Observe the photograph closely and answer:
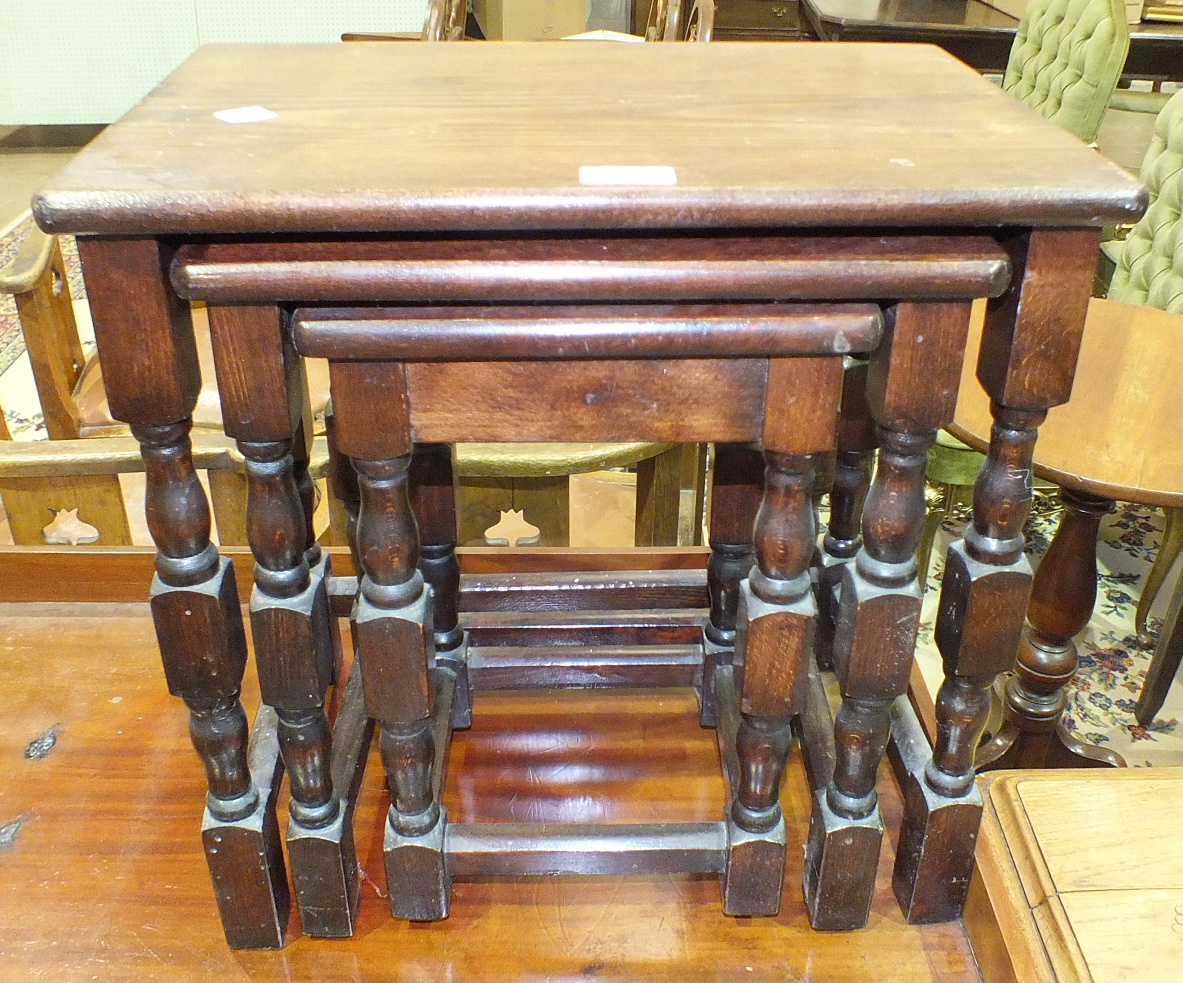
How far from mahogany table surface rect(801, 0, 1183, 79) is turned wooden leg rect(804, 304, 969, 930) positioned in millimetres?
2820

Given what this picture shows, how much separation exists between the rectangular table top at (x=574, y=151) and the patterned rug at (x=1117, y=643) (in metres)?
1.42

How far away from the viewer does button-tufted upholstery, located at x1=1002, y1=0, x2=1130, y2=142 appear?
244 cm

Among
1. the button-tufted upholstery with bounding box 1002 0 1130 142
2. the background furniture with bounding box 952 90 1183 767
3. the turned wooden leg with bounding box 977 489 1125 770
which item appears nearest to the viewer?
the background furniture with bounding box 952 90 1183 767

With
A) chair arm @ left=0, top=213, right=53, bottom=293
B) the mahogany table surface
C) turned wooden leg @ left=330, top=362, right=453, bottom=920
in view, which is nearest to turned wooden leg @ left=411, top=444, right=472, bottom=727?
turned wooden leg @ left=330, top=362, right=453, bottom=920

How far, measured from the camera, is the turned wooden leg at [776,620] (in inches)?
24.5

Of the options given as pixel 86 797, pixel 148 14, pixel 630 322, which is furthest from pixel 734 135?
pixel 148 14

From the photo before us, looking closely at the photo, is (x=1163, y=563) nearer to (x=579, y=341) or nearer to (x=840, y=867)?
(x=840, y=867)

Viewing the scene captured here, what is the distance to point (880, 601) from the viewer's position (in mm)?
670

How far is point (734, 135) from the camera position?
0.67 meters

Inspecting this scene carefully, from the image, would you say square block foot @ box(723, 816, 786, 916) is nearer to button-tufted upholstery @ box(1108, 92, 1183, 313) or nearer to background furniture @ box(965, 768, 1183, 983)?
background furniture @ box(965, 768, 1183, 983)

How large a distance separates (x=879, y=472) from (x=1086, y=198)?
0.18m

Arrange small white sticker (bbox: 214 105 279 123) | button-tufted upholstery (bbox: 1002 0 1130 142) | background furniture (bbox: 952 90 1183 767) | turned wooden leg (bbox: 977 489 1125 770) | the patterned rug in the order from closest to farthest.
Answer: small white sticker (bbox: 214 105 279 123) → background furniture (bbox: 952 90 1183 767) → turned wooden leg (bbox: 977 489 1125 770) → the patterned rug → button-tufted upholstery (bbox: 1002 0 1130 142)

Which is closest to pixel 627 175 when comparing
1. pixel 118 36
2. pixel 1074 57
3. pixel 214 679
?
pixel 214 679

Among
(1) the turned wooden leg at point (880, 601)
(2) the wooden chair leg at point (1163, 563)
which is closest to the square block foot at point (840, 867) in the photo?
(1) the turned wooden leg at point (880, 601)
